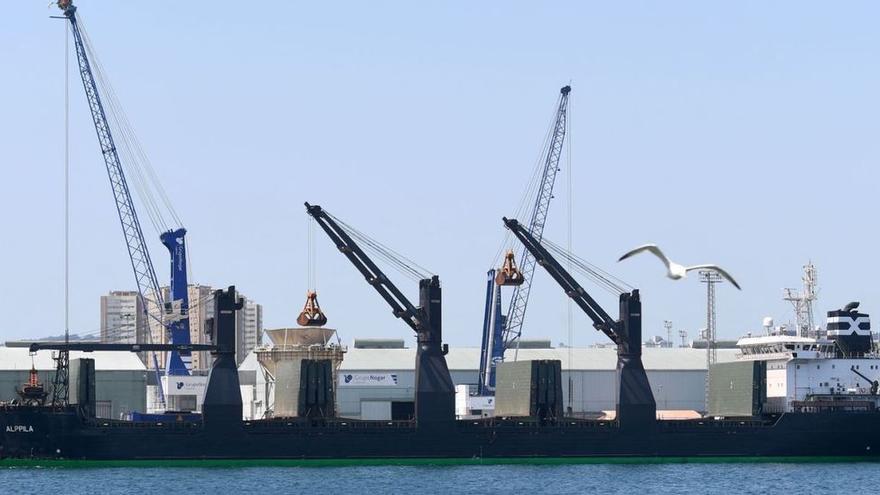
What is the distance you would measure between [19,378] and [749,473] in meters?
48.9

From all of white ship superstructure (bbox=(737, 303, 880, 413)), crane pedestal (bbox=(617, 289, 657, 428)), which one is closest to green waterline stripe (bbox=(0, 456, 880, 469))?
crane pedestal (bbox=(617, 289, 657, 428))

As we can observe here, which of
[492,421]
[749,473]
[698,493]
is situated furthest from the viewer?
[492,421]

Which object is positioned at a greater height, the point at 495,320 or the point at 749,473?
the point at 495,320

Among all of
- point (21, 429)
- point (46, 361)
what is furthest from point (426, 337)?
point (46, 361)

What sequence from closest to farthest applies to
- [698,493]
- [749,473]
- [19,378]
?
[698,493] → [749,473] → [19,378]

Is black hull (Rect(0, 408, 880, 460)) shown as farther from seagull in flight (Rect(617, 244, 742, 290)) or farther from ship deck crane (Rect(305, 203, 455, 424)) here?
seagull in flight (Rect(617, 244, 742, 290))

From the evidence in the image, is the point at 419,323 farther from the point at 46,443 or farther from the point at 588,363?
the point at 588,363

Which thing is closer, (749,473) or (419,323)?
(749,473)

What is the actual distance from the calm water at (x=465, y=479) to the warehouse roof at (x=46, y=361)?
91.6 ft

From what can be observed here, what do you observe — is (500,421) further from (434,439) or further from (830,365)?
(830,365)

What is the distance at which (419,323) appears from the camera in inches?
3433

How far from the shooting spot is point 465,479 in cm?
7706

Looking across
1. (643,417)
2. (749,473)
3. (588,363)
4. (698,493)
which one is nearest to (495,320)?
(588,363)

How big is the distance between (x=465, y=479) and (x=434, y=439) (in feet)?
30.6
